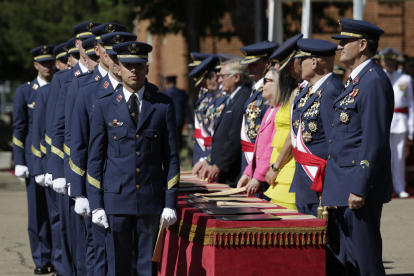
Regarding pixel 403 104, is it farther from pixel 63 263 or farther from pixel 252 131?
pixel 63 263

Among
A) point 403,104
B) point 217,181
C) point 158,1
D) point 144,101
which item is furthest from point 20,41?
point 144,101

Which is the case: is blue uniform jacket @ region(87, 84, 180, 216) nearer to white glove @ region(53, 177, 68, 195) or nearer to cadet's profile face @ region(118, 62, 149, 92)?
cadet's profile face @ region(118, 62, 149, 92)

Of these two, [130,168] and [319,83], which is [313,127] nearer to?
[319,83]

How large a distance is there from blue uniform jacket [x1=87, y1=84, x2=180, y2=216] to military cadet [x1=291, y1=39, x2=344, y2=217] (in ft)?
3.58

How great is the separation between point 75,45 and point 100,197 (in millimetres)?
2291

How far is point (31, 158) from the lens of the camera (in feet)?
22.1

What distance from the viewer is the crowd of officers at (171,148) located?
167 inches

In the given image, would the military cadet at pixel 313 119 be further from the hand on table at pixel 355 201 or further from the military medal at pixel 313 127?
the hand on table at pixel 355 201

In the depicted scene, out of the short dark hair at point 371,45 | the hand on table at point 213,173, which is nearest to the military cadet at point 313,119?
the short dark hair at point 371,45

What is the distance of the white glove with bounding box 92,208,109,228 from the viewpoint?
420 centimetres

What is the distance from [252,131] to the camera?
20.3 ft

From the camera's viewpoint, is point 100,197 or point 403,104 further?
point 403,104

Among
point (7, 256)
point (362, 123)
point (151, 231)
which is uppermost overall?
point (362, 123)

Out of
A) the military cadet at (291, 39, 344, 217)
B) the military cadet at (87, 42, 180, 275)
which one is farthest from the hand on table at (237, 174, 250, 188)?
the military cadet at (87, 42, 180, 275)
